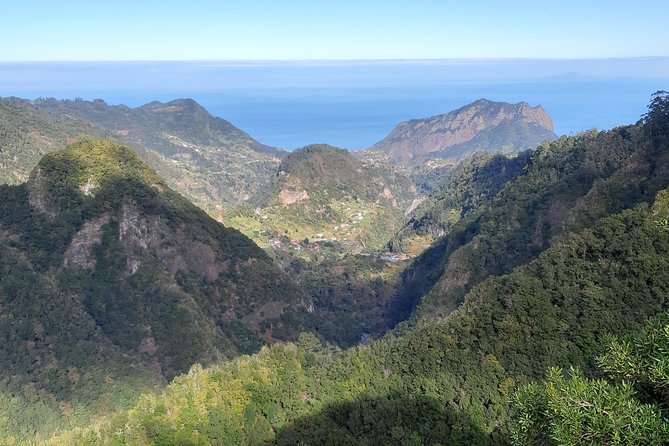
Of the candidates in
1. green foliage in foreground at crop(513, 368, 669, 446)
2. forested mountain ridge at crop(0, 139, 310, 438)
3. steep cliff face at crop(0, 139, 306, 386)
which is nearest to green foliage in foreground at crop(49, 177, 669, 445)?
forested mountain ridge at crop(0, 139, 310, 438)

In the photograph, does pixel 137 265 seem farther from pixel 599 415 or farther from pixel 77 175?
pixel 599 415

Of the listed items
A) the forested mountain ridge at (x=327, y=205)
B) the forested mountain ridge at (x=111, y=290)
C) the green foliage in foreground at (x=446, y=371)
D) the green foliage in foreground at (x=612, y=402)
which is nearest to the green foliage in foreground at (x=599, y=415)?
the green foliage in foreground at (x=612, y=402)

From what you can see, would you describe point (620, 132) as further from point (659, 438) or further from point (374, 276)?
point (659, 438)

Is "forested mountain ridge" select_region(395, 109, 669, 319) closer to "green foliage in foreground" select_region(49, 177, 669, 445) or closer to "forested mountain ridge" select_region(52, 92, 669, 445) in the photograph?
"forested mountain ridge" select_region(52, 92, 669, 445)

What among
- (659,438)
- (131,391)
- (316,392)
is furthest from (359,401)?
(659,438)

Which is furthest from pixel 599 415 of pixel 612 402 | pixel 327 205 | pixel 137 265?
pixel 327 205

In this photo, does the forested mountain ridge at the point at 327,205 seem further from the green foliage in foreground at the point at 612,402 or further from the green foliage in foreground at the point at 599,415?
the green foliage in foreground at the point at 599,415
